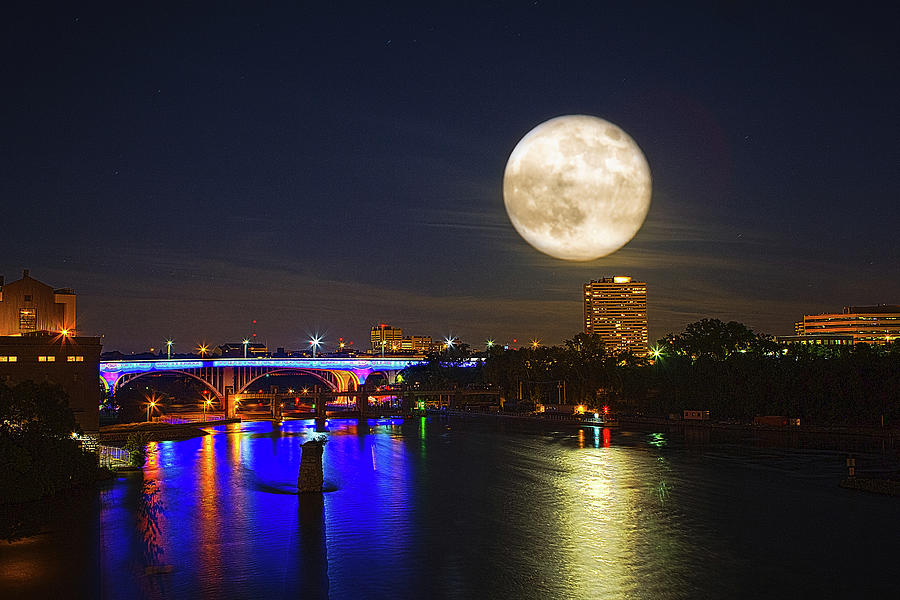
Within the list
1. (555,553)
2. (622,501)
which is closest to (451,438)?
(622,501)

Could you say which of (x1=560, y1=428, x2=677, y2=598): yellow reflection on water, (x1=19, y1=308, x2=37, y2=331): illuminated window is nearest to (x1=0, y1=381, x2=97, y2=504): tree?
(x1=560, y1=428, x2=677, y2=598): yellow reflection on water

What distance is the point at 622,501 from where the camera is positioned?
54.5 metres

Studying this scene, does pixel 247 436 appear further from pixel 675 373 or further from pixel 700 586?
pixel 700 586

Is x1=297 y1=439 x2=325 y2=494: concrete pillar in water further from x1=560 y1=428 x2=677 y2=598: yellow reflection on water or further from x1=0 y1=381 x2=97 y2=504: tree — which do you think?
x1=560 y1=428 x2=677 y2=598: yellow reflection on water

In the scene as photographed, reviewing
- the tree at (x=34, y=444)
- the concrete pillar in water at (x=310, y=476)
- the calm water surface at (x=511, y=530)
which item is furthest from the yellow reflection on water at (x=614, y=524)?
the tree at (x=34, y=444)

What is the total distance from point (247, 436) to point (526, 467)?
66578 millimetres

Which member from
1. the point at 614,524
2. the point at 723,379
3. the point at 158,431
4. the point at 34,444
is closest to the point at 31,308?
the point at 158,431

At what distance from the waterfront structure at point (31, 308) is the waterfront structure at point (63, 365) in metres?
14.0

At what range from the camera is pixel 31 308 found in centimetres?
11075

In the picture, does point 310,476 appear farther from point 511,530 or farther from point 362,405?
point 362,405

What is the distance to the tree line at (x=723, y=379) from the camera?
99.6 metres

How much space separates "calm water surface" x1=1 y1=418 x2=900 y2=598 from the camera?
3397cm

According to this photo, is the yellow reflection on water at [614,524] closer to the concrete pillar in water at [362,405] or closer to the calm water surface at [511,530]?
the calm water surface at [511,530]

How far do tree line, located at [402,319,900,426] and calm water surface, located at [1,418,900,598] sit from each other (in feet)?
73.2
